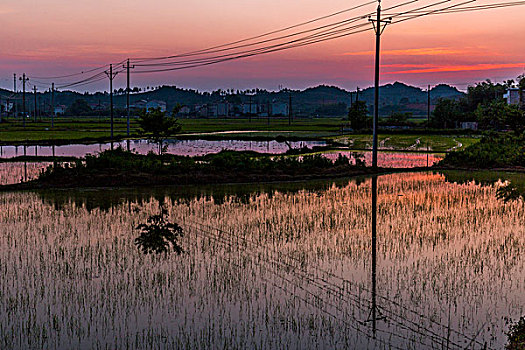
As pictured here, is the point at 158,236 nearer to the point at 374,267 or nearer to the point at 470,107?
the point at 374,267

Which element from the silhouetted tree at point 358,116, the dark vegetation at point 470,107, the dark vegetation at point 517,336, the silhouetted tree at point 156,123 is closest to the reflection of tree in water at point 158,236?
the dark vegetation at point 517,336

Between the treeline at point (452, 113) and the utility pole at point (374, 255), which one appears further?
the treeline at point (452, 113)

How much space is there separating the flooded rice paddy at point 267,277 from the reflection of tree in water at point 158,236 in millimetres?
405

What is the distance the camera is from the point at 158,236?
16562 millimetres

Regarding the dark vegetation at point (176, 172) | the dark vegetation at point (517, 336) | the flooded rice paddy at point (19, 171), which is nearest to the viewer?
the dark vegetation at point (517, 336)

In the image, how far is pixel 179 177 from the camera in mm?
29141

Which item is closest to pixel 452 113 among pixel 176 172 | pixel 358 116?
pixel 358 116

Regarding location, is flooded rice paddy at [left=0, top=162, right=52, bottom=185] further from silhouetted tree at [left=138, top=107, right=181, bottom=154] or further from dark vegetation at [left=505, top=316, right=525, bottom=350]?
dark vegetation at [left=505, top=316, right=525, bottom=350]


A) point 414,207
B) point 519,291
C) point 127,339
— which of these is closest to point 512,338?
point 519,291

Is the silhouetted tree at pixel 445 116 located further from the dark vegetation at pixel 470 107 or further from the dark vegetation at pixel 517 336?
the dark vegetation at pixel 517 336

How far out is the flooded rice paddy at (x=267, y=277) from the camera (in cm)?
929

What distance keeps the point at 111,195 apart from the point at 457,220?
15.2 metres

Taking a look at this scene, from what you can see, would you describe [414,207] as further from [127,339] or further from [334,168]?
[127,339]

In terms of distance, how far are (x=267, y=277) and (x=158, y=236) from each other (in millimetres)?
5394
